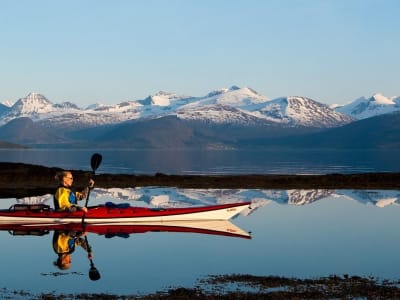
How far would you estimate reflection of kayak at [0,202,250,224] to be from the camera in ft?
119

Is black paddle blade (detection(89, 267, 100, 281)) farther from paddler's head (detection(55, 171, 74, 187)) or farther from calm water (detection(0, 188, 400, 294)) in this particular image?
paddler's head (detection(55, 171, 74, 187))

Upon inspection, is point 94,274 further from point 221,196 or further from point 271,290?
point 221,196

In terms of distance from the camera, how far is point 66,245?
30.2 m

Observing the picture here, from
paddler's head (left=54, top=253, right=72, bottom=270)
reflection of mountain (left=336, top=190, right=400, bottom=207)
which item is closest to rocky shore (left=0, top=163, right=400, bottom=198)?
reflection of mountain (left=336, top=190, right=400, bottom=207)

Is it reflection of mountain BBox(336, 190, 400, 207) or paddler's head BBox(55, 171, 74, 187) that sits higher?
paddler's head BBox(55, 171, 74, 187)

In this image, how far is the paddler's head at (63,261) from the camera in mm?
25166

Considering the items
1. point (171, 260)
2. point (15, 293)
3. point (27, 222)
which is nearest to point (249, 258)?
point (171, 260)

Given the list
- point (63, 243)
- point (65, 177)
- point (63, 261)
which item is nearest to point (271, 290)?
point (63, 261)

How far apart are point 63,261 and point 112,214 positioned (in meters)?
11.6

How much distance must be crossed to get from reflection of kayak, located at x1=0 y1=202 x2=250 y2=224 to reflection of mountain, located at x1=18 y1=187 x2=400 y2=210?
11486mm

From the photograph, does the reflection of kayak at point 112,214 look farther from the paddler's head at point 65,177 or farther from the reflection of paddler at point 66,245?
the paddler's head at point 65,177

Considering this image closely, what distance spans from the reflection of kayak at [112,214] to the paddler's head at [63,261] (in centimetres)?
816

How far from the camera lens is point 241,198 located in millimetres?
62750

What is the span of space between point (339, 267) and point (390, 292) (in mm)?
4710
